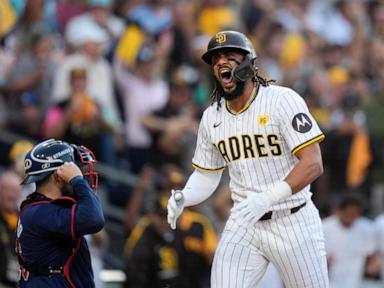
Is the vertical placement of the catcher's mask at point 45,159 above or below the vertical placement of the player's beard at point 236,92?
below

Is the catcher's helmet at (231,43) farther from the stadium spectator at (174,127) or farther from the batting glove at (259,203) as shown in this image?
the stadium spectator at (174,127)

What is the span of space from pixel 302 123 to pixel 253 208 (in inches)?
25.4

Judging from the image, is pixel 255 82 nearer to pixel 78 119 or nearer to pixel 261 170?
pixel 261 170

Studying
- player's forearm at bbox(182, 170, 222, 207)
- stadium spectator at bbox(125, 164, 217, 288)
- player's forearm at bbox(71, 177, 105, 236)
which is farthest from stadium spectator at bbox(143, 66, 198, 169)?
player's forearm at bbox(71, 177, 105, 236)

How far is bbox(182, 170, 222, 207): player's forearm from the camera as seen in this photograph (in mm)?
7176

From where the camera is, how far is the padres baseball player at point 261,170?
6.75 meters

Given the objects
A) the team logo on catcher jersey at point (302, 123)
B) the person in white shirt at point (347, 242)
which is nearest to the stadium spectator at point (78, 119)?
the person in white shirt at point (347, 242)

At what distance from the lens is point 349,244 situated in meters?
11.0

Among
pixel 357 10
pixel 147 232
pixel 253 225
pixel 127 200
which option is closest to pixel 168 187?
pixel 147 232

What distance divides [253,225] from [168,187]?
3.62 metres

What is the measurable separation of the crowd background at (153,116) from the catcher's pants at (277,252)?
118 inches

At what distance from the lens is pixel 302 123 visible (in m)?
6.65

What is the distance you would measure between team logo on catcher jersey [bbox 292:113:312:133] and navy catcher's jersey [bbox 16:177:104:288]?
1.33m

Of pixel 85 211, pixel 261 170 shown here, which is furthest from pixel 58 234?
pixel 261 170
